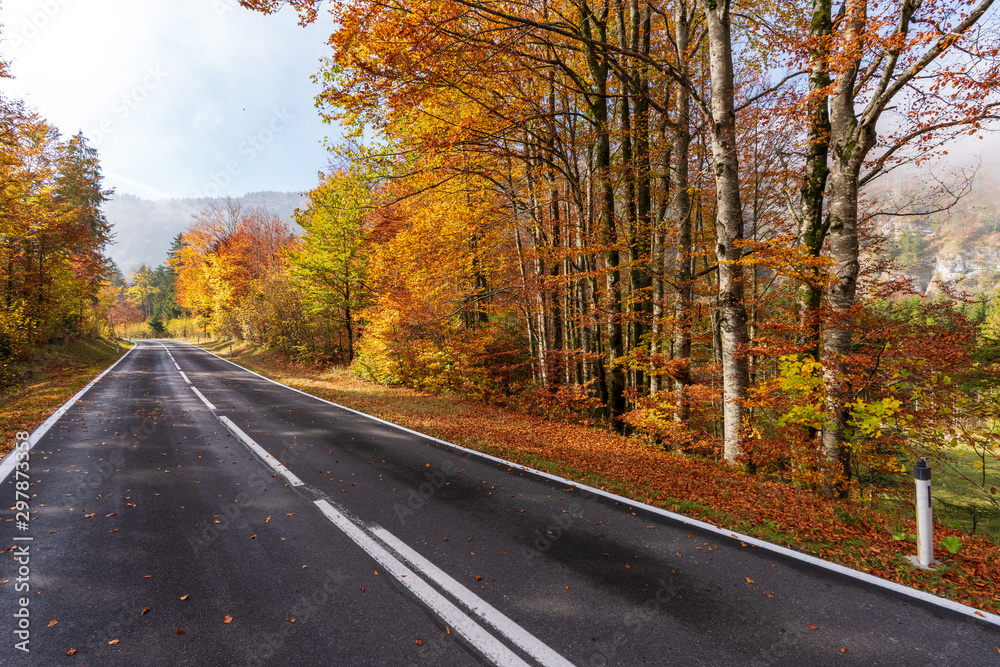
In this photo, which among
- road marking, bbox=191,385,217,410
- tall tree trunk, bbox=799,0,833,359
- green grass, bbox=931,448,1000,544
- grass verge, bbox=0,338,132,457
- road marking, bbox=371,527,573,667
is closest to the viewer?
road marking, bbox=371,527,573,667

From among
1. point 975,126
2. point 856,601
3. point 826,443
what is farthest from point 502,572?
point 975,126

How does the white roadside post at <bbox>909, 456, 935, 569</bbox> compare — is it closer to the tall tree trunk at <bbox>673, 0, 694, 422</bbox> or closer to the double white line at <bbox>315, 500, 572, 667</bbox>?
the double white line at <bbox>315, 500, 572, 667</bbox>

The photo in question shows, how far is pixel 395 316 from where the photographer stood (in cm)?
1598

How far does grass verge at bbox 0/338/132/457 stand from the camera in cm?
849

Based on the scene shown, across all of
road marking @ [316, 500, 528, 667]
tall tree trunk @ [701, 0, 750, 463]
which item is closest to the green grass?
tall tree trunk @ [701, 0, 750, 463]

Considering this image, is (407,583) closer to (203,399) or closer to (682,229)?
(682,229)

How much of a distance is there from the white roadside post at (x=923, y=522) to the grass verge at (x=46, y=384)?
1217 centimetres

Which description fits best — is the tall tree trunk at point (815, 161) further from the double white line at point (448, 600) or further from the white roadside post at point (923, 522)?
the double white line at point (448, 600)

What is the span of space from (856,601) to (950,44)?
25.6 feet

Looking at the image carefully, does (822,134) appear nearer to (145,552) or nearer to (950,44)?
(950,44)

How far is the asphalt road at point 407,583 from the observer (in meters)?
2.64

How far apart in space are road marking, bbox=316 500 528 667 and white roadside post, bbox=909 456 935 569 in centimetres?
388

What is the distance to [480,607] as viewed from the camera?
120 inches

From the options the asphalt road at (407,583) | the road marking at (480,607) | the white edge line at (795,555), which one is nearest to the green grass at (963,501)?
the white edge line at (795,555)
